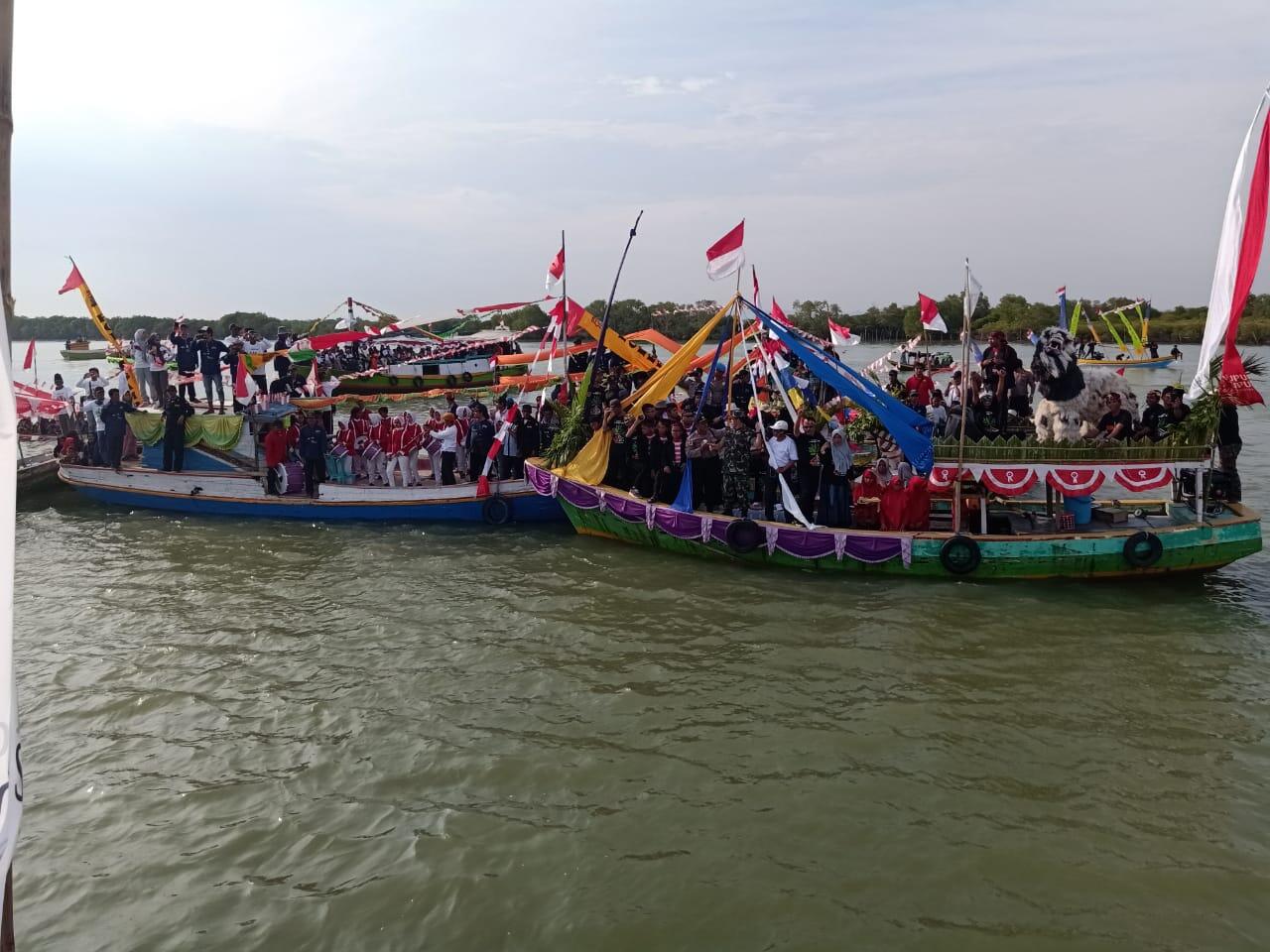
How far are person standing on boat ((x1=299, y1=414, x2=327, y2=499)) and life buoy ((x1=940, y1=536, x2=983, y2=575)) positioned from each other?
1012cm

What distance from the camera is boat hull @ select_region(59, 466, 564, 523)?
54.9 feet

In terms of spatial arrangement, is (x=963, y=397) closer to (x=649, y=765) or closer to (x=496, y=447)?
(x=649, y=765)

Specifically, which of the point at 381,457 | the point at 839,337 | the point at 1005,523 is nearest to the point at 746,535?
the point at 1005,523

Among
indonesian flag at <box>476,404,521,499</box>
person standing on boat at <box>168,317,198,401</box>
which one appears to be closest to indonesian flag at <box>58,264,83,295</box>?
person standing on boat at <box>168,317,198,401</box>

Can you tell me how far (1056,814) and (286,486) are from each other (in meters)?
14.9

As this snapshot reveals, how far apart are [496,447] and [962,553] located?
843 centimetres

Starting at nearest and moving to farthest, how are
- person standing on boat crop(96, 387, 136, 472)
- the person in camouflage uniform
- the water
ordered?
the water, the person in camouflage uniform, person standing on boat crop(96, 387, 136, 472)

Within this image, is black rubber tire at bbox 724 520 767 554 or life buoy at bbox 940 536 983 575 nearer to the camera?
life buoy at bbox 940 536 983 575

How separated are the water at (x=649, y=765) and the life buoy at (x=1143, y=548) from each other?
0.45 meters

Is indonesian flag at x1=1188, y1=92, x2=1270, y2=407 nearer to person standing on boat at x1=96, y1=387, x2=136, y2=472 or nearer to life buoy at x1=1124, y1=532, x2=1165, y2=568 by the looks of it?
life buoy at x1=1124, y1=532, x2=1165, y2=568

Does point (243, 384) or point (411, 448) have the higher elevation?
point (243, 384)

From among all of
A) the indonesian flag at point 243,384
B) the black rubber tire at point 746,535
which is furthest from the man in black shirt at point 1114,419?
the indonesian flag at point 243,384

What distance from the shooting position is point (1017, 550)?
488 inches

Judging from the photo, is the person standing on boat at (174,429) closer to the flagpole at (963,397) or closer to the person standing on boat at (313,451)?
the person standing on boat at (313,451)
